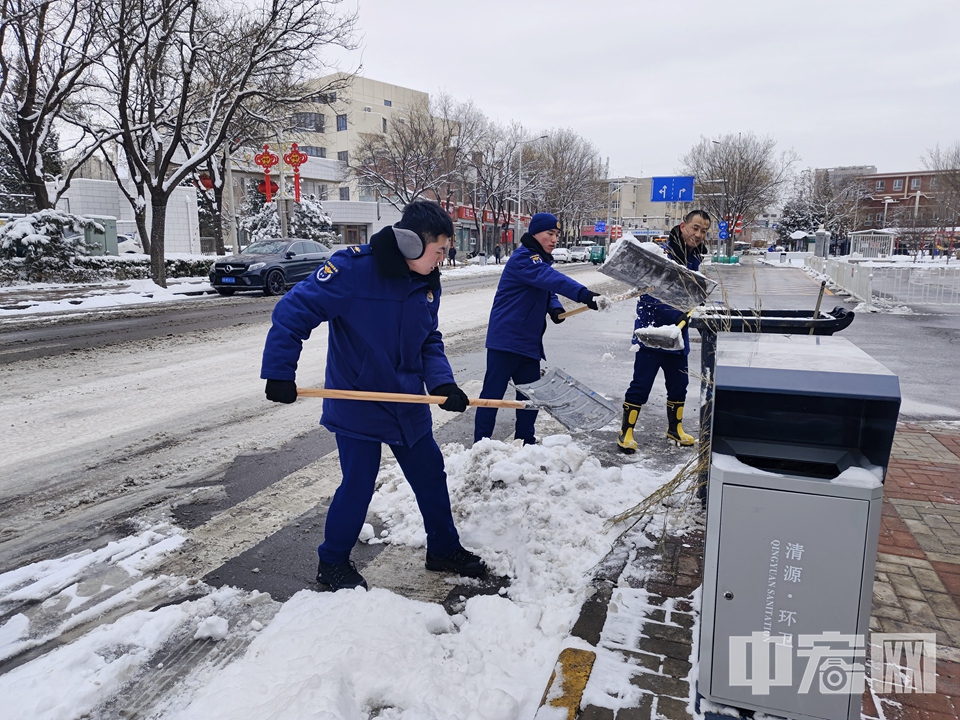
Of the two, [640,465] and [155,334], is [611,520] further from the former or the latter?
[155,334]

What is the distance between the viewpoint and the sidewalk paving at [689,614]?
2283 mm

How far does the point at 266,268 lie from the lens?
17453 mm

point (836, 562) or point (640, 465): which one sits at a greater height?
point (836, 562)

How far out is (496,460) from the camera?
4.11m

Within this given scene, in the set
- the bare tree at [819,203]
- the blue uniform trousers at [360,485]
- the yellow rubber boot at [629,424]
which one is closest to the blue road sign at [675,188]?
the bare tree at [819,203]

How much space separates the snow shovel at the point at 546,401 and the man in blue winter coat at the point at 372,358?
75mm

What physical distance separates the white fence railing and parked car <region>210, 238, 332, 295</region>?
45.5 feet

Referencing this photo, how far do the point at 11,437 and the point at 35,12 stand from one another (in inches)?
609

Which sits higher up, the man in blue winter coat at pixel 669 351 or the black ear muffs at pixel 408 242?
the black ear muffs at pixel 408 242

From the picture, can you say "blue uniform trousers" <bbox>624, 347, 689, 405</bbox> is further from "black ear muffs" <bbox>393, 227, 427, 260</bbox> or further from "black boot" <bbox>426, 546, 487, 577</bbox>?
"black ear muffs" <bbox>393, 227, 427, 260</bbox>

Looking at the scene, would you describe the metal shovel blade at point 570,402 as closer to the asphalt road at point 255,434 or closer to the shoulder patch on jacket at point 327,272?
the asphalt road at point 255,434

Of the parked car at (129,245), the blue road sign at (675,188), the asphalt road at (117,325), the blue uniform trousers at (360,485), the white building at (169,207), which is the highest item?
the blue road sign at (675,188)

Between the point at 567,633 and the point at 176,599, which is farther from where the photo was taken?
the point at 176,599

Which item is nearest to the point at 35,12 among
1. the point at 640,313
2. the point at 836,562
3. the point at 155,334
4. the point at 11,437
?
the point at 155,334
